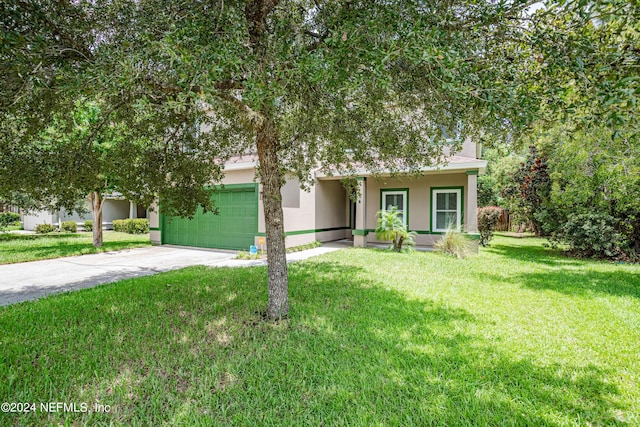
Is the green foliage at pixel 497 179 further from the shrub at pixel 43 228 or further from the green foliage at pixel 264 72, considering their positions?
the shrub at pixel 43 228

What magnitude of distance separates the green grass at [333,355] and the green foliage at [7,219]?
20.9 meters

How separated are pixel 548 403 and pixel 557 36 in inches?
139

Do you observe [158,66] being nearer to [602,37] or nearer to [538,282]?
[602,37]

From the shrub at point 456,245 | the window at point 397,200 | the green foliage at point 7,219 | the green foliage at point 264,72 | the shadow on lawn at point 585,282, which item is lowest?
the shadow on lawn at point 585,282

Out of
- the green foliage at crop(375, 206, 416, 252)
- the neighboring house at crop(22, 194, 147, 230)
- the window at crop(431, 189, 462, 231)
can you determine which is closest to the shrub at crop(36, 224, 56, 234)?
the neighboring house at crop(22, 194, 147, 230)

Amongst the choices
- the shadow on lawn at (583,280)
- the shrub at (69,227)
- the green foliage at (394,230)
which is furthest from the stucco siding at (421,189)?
the shrub at (69,227)

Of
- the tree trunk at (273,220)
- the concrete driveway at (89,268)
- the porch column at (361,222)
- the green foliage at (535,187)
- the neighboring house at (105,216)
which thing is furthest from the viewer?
the neighboring house at (105,216)

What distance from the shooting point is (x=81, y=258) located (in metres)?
10.7

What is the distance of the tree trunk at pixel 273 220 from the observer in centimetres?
466

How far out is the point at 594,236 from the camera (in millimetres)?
10648

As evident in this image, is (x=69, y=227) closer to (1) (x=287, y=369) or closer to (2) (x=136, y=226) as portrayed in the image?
(2) (x=136, y=226)

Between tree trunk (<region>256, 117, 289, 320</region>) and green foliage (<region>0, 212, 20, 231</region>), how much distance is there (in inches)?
953

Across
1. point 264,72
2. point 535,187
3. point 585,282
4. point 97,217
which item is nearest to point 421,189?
point 535,187

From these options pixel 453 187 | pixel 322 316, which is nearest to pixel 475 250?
pixel 453 187
